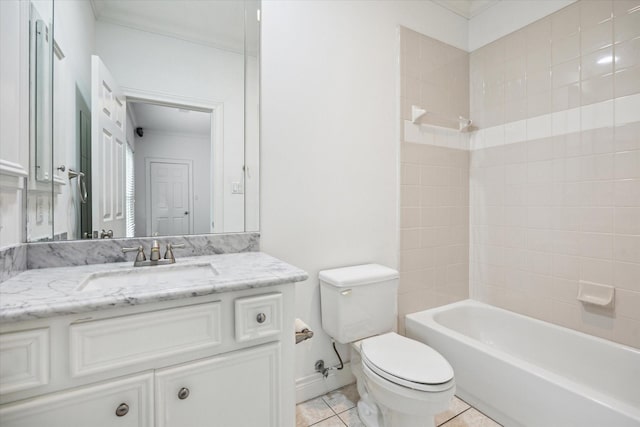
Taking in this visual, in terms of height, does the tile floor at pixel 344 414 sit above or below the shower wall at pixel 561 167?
below

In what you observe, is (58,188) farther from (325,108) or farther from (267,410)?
(325,108)

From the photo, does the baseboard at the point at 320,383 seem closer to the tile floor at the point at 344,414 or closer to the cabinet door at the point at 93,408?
the tile floor at the point at 344,414

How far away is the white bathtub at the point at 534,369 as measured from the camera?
3.90ft

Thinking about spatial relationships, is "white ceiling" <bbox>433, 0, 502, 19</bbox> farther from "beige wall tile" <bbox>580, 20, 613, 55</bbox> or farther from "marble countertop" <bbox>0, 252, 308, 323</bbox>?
"marble countertop" <bbox>0, 252, 308, 323</bbox>

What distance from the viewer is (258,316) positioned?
3.11 feet

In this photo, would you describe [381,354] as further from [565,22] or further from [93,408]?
[565,22]

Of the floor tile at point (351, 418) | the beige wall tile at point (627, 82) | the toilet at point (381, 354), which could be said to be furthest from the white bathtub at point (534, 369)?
the beige wall tile at point (627, 82)

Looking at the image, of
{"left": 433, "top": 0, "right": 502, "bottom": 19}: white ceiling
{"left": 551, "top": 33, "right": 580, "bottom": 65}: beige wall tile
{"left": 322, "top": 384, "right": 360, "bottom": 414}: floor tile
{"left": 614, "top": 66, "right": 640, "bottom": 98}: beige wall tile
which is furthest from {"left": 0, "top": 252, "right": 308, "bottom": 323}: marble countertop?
{"left": 433, "top": 0, "right": 502, "bottom": 19}: white ceiling

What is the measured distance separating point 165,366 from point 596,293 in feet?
6.94

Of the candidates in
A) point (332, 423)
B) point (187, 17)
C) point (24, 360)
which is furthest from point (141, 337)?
point (187, 17)

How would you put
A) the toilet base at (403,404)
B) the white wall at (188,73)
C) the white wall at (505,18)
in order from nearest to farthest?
the toilet base at (403,404), the white wall at (188,73), the white wall at (505,18)

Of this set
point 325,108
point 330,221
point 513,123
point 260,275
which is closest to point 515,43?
point 513,123

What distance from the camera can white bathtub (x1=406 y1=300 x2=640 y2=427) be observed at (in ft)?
3.90

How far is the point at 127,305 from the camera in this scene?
2.48 feet
